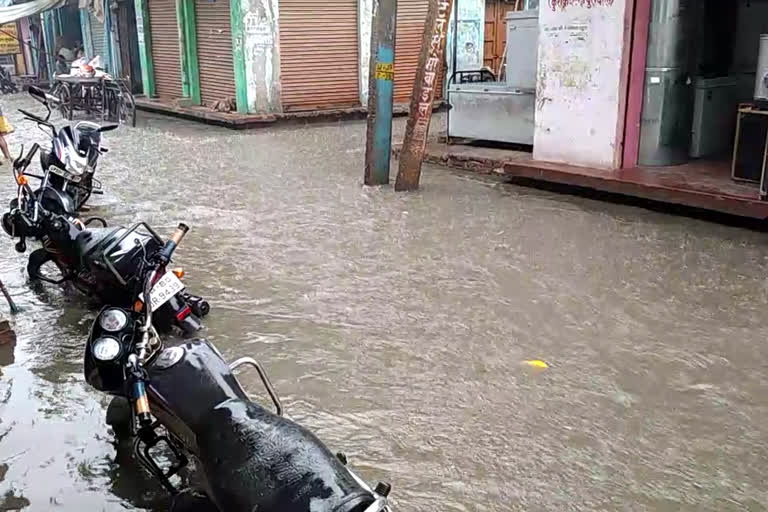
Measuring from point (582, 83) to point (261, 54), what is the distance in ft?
25.8

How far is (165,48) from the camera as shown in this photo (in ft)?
57.3

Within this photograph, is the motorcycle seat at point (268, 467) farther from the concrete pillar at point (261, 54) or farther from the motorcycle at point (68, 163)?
the concrete pillar at point (261, 54)

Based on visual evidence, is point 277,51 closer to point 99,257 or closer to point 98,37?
point 98,37

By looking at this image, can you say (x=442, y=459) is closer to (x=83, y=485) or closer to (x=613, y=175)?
(x=83, y=485)

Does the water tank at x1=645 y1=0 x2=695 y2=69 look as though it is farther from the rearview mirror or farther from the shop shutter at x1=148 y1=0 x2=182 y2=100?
the shop shutter at x1=148 y1=0 x2=182 y2=100

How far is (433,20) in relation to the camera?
7.77 m

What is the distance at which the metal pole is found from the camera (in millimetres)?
8000

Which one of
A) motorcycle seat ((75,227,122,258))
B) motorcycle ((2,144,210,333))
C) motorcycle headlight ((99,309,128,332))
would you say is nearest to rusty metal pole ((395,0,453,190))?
motorcycle ((2,144,210,333))

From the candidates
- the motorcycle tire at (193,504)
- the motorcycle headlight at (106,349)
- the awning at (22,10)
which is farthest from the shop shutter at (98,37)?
the motorcycle tire at (193,504)

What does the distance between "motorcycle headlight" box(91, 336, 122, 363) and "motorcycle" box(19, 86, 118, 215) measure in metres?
3.05

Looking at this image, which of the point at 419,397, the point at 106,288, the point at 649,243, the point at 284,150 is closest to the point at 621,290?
the point at 649,243

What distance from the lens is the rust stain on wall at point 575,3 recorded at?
25.5 ft

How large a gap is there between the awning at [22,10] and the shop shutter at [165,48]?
99.7 inches

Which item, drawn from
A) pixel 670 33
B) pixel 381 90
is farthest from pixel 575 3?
pixel 381 90
